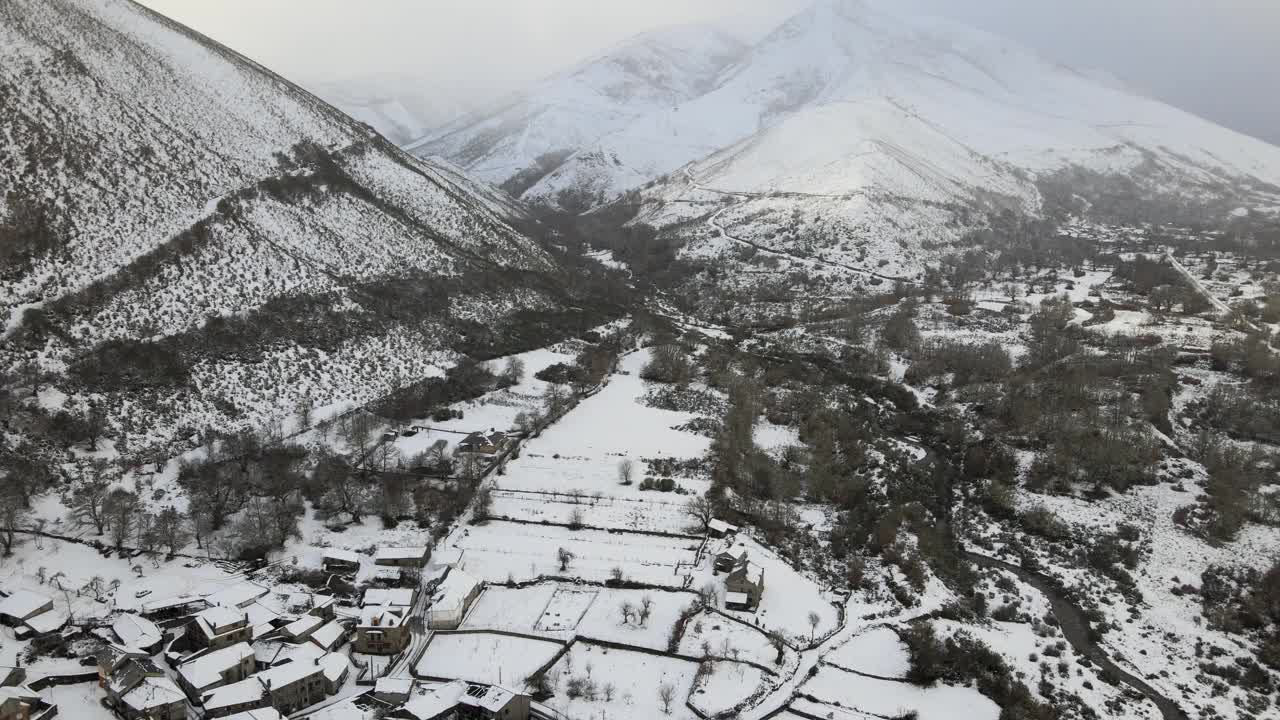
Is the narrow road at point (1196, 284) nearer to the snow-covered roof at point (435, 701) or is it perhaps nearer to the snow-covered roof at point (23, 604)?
the snow-covered roof at point (435, 701)

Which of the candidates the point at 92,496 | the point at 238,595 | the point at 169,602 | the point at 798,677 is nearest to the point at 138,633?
the point at 169,602

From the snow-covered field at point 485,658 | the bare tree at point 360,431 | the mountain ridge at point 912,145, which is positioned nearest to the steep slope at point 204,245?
the bare tree at point 360,431

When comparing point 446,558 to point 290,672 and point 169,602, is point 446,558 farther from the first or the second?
point 169,602

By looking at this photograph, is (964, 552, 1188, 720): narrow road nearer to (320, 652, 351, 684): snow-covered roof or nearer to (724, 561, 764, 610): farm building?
(724, 561, 764, 610): farm building

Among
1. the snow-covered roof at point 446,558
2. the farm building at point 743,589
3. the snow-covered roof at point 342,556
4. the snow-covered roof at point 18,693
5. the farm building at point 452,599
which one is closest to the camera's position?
the snow-covered roof at point 18,693

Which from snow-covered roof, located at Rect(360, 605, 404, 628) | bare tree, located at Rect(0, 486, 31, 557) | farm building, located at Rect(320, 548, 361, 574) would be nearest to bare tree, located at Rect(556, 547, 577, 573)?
snow-covered roof, located at Rect(360, 605, 404, 628)
